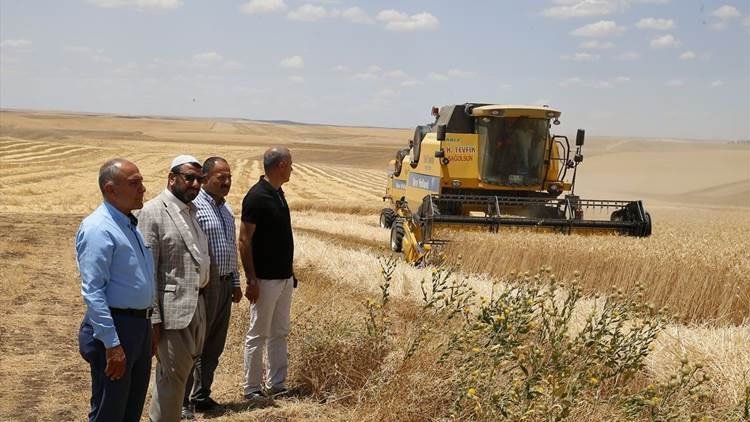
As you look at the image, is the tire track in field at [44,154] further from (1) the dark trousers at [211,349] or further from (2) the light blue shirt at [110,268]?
(2) the light blue shirt at [110,268]

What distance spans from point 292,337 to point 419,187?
344 inches

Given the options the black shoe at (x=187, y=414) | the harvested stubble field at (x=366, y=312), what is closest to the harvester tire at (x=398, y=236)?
the harvested stubble field at (x=366, y=312)

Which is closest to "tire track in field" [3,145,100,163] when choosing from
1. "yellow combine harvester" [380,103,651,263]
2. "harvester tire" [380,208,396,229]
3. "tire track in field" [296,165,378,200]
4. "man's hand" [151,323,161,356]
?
"tire track in field" [296,165,378,200]

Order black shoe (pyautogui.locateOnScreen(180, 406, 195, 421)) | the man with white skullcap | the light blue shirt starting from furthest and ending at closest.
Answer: black shoe (pyautogui.locateOnScreen(180, 406, 195, 421)) → the man with white skullcap → the light blue shirt

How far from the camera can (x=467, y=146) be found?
45.5 ft

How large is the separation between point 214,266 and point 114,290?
1.37 metres

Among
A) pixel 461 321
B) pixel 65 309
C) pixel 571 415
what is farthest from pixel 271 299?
pixel 65 309

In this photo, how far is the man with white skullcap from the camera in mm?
4590

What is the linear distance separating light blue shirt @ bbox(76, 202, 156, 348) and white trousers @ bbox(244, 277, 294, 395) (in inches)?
64.1

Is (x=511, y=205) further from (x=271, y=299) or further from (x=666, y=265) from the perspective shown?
(x=271, y=299)

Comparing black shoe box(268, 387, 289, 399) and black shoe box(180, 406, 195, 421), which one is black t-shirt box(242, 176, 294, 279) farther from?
black shoe box(180, 406, 195, 421)

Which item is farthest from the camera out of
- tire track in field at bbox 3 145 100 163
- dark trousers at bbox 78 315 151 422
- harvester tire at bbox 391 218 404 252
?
tire track in field at bbox 3 145 100 163

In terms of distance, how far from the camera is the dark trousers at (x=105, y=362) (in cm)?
383

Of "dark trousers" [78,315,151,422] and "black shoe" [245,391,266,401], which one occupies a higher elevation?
"dark trousers" [78,315,151,422]
